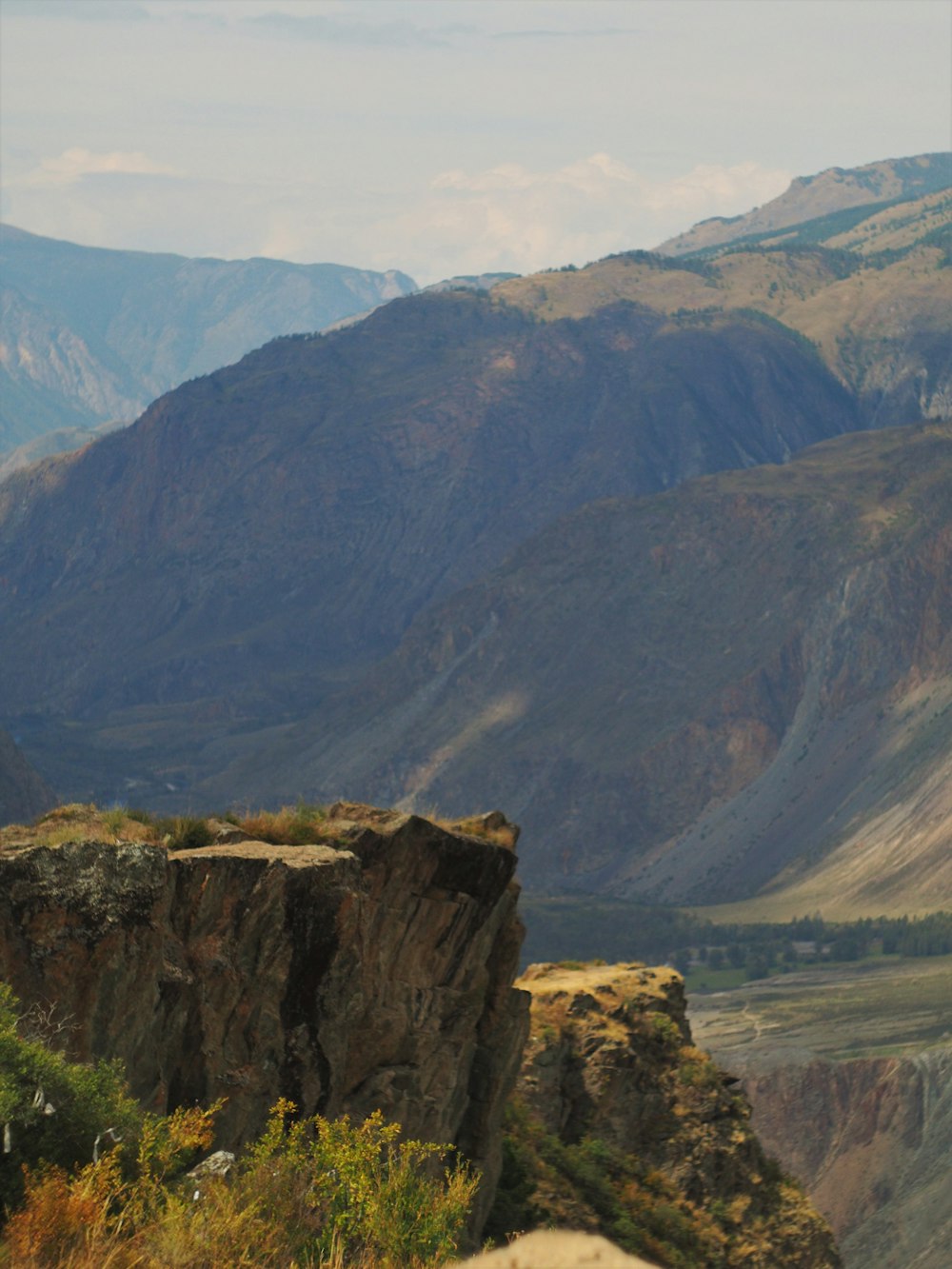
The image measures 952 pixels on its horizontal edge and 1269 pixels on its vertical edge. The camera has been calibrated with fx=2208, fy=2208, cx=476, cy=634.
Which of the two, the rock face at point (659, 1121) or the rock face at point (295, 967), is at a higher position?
the rock face at point (295, 967)

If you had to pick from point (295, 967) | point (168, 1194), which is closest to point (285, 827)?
point (295, 967)

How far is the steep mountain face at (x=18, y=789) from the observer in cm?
14412

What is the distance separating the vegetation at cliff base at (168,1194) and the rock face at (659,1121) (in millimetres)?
15894

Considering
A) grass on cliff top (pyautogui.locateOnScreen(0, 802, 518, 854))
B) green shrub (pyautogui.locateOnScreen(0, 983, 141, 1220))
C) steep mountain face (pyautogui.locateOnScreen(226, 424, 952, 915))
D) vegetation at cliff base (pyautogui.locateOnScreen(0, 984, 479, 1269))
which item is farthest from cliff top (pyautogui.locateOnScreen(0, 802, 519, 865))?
steep mountain face (pyautogui.locateOnScreen(226, 424, 952, 915))

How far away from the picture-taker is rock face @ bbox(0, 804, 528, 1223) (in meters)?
22.0

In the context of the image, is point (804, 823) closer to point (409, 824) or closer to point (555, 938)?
point (555, 938)

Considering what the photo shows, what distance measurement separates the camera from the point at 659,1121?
38.0 metres

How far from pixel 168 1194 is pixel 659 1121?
→ 21.9m

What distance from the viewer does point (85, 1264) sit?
15.8 m

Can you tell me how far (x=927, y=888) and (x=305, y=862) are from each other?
405 ft

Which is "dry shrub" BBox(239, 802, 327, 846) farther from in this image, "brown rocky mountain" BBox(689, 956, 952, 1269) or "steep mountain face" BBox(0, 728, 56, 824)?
"steep mountain face" BBox(0, 728, 56, 824)

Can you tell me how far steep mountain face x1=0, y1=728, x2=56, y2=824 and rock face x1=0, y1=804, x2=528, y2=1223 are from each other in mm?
112239

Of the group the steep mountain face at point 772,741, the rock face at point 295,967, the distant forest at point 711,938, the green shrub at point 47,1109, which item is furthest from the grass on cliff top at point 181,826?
the steep mountain face at point 772,741

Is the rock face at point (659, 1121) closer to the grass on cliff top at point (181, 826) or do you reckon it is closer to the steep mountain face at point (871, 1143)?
the grass on cliff top at point (181, 826)
